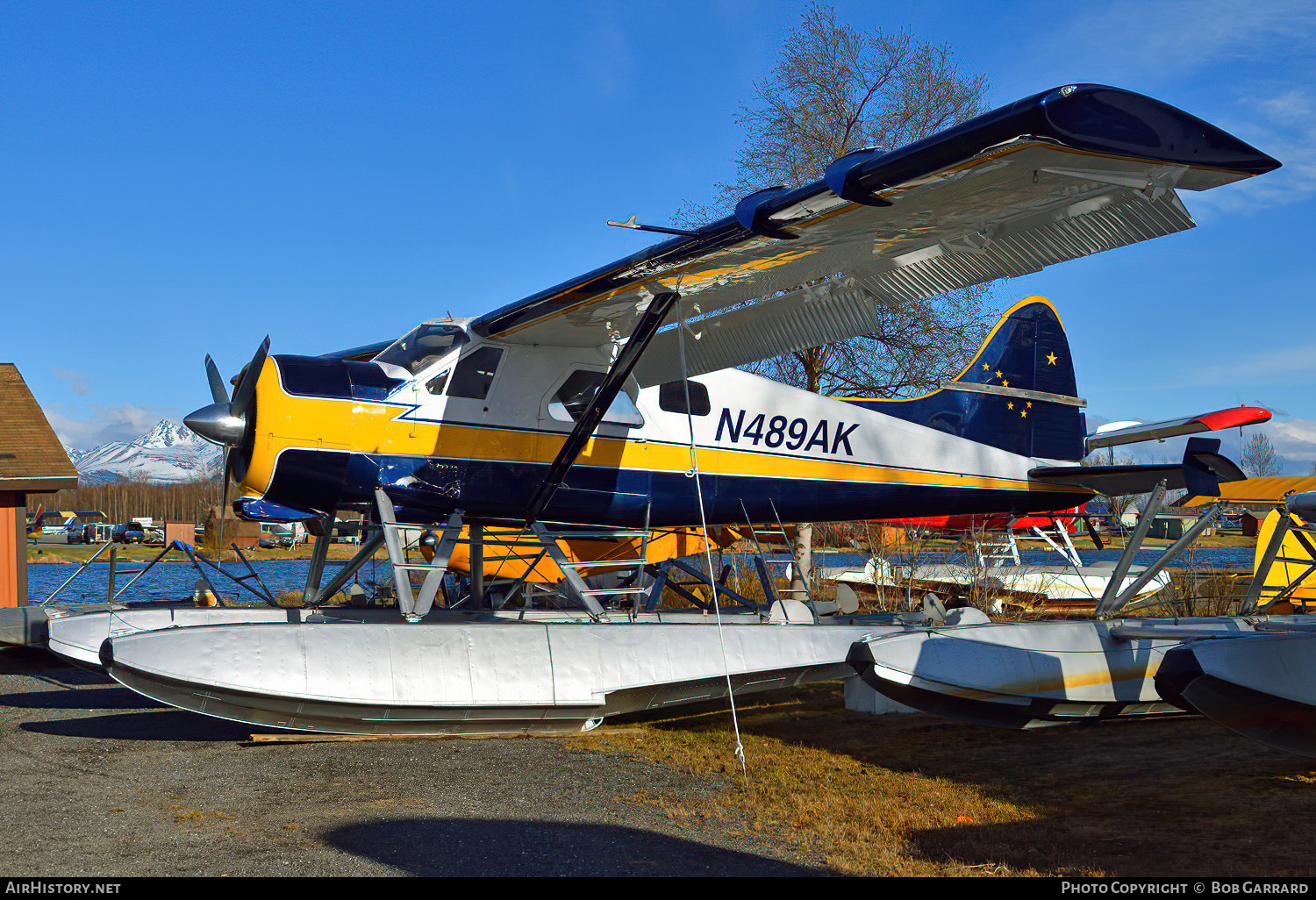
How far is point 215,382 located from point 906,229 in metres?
6.46

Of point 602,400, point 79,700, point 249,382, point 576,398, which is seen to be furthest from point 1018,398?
point 79,700

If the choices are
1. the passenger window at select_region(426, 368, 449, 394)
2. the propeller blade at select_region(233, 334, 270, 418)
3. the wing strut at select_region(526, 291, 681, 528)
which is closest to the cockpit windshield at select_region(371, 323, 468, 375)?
the passenger window at select_region(426, 368, 449, 394)

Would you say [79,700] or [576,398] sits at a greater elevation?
[576,398]

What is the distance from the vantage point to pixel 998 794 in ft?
18.8

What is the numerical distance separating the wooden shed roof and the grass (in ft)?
36.4

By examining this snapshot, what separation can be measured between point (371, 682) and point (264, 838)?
185 centimetres

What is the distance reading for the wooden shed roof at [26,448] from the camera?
14.5 meters

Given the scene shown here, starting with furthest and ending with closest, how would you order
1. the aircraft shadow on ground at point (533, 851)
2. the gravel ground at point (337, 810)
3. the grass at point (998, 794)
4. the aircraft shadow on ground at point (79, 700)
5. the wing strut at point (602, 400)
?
the aircraft shadow on ground at point (79, 700)
the wing strut at point (602, 400)
the grass at point (998, 794)
the gravel ground at point (337, 810)
the aircraft shadow on ground at point (533, 851)

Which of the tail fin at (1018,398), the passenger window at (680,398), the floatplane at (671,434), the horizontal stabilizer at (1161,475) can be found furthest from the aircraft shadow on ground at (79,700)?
the horizontal stabilizer at (1161,475)

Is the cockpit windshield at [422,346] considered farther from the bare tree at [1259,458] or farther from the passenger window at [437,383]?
the bare tree at [1259,458]

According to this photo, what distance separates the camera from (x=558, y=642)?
716 centimetres

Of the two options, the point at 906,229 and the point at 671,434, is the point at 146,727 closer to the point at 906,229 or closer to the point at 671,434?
the point at 671,434

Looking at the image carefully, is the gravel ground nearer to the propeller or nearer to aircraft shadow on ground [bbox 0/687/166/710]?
aircraft shadow on ground [bbox 0/687/166/710]

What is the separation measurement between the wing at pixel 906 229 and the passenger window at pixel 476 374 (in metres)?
0.21
